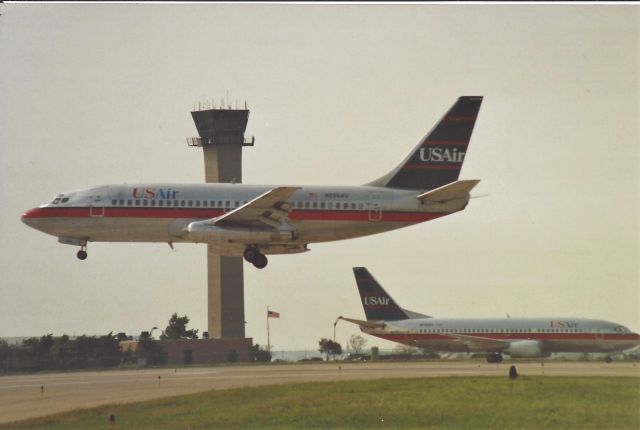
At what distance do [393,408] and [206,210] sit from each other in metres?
17.8

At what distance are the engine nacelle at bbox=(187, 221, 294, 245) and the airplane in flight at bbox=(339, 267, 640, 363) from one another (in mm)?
43498

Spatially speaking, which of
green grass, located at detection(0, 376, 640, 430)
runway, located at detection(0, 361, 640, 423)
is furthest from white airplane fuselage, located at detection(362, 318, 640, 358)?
green grass, located at detection(0, 376, 640, 430)

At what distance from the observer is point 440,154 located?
208ft

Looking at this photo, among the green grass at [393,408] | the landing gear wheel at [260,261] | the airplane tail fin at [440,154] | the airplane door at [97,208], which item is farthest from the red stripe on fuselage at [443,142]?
the airplane door at [97,208]

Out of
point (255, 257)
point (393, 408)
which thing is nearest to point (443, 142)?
point (255, 257)

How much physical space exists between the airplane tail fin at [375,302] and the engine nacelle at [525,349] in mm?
11386

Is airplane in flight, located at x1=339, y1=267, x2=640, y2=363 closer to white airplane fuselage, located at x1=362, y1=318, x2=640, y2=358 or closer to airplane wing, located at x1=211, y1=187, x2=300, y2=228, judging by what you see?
white airplane fuselage, located at x1=362, y1=318, x2=640, y2=358

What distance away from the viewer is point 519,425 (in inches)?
1661

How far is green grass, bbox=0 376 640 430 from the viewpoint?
4350cm

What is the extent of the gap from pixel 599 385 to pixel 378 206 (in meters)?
15.0

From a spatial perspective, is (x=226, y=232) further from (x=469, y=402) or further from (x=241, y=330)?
(x=241, y=330)

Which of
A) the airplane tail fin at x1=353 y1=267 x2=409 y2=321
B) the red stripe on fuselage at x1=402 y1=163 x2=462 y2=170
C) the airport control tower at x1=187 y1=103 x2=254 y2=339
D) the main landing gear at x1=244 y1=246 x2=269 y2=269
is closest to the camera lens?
the main landing gear at x1=244 y1=246 x2=269 y2=269

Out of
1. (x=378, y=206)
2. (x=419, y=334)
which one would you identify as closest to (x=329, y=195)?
(x=378, y=206)

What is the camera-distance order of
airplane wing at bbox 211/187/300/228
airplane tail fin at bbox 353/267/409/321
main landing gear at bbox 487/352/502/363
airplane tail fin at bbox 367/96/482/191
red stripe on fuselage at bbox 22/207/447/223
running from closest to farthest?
airplane wing at bbox 211/187/300/228
red stripe on fuselage at bbox 22/207/447/223
airplane tail fin at bbox 367/96/482/191
main landing gear at bbox 487/352/502/363
airplane tail fin at bbox 353/267/409/321
